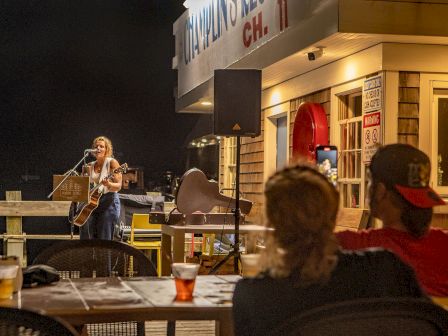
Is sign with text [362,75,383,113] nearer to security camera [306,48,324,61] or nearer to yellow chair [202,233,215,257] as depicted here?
security camera [306,48,324,61]

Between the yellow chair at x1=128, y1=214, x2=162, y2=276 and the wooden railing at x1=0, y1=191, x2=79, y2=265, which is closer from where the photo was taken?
the yellow chair at x1=128, y1=214, x2=162, y2=276

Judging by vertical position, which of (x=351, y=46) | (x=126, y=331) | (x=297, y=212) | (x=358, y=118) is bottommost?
(x=126, y=331)

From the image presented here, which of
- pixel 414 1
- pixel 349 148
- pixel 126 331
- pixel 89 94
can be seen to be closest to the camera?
pixel 126 331

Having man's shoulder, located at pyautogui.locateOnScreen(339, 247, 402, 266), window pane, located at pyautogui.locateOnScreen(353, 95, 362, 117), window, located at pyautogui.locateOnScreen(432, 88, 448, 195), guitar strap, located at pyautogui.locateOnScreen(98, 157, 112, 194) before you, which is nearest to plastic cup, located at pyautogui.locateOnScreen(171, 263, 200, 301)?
man's shoulder, located at pyautogui.locateOnScreen(339, 247, 402, 266)

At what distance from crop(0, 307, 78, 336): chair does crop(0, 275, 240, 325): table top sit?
36 cm

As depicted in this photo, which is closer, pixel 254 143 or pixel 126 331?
pixel 126 331

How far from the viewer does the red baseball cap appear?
8.57ft

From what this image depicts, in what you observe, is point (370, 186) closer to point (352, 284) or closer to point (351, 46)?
point (352, 284)

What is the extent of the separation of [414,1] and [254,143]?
527cm

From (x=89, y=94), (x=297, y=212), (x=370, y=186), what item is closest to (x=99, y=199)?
(x=370, y=186)

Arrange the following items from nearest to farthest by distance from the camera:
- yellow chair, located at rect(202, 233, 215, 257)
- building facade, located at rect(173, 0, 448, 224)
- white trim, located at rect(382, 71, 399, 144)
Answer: building facade, located at rect(173, 0, 448, 224) → white trim, located at rect(382, 71, 399, 144) → yellow chair, located at rect(202, 233, 215, 257)

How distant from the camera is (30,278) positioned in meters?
3.04

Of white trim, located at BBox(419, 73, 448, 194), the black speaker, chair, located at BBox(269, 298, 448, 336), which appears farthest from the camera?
the black speaker

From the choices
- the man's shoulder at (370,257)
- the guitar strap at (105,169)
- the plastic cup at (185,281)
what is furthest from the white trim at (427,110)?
the man's shoulder at (370,257)
